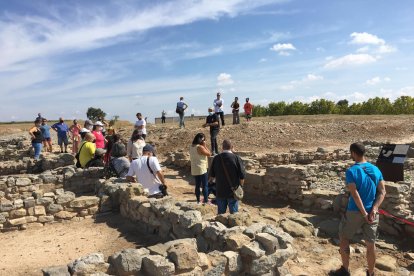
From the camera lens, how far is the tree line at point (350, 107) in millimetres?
46250

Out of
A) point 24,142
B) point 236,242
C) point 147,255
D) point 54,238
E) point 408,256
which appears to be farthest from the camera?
point 24,142

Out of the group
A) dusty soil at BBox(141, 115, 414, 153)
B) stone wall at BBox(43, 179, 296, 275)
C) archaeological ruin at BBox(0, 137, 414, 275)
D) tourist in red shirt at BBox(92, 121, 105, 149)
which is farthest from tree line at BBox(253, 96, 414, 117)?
stone wall at BBox(43, 179, 296, 275)

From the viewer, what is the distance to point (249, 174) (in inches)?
466

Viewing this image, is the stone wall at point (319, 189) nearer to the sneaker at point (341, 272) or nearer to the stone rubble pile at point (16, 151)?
the sneaker at point (341, 272)

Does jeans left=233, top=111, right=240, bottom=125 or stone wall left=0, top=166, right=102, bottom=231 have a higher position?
jeans left=233, top=111, right=240, bottom=125

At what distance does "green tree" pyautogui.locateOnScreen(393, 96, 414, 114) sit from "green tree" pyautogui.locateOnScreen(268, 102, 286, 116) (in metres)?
14.0

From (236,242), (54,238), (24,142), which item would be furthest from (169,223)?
(24,142)

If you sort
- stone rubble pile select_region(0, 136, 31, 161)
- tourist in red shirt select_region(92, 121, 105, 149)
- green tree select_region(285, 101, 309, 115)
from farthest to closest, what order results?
green tree select_region(285, 101, 309, 115)
stone rubble pile select_region(0, 136, 31, 161)
tourist in red shirt select_region(92, 121, 105, 149)

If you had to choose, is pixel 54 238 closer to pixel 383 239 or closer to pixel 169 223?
pixel 169 223

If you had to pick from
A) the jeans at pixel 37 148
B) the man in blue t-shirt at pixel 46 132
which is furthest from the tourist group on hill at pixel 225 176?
the man in blue t-shirt at pixel 46 132

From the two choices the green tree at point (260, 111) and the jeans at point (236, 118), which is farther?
the green tree at point (260, 111)

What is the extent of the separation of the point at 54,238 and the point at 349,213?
5.82 meters

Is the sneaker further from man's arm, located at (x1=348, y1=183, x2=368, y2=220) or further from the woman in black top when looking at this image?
the woman in black top

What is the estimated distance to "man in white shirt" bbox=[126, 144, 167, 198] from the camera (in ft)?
26.5
